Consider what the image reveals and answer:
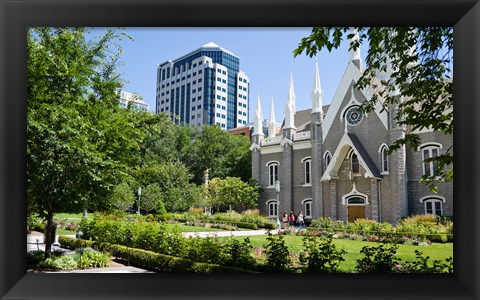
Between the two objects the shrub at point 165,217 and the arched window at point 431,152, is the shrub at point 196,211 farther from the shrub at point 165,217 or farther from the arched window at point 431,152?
the arched window at point 431,152

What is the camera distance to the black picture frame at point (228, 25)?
3.53 metres

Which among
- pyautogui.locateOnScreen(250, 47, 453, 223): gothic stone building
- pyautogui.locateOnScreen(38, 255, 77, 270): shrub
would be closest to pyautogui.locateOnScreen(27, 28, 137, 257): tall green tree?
pyautogui.locateOnScreen(38, 255, 77, 270): shrub

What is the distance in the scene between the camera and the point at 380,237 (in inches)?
382

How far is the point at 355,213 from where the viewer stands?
46.6ft

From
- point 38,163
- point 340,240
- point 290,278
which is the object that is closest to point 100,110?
point 38,163

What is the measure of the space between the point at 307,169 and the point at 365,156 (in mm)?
2671

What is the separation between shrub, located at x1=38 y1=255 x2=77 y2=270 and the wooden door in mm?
10620

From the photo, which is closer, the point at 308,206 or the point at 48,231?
the point at 48,231

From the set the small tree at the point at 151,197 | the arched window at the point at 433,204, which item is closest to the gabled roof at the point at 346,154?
the arched window at the point at 433,204

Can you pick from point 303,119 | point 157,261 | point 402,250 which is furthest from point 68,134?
point 303,119

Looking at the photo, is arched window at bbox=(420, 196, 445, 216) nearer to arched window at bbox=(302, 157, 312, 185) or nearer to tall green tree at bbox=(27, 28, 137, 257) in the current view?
arched window at bbox=(302, 157, 312, 185)

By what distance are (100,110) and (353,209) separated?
413 inches

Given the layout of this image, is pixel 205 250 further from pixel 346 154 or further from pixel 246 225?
pixel 346 154
